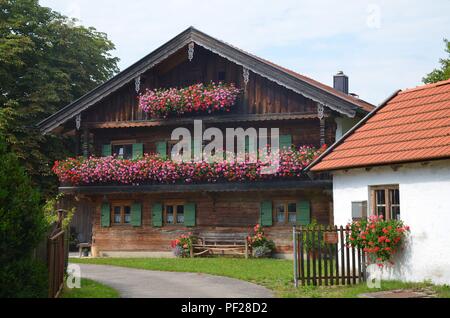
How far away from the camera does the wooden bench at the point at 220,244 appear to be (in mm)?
Result: 25031

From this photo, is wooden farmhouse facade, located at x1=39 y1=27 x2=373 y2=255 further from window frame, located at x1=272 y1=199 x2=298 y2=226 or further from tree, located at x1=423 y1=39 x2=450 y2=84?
tree, located at x1=423 y1=39 x2=450 y2=84

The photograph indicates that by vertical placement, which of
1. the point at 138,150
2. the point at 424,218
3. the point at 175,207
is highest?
the point at 138,150

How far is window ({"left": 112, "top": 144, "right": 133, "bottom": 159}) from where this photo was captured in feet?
94.3

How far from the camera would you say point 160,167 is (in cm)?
2578

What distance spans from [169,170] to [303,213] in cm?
546

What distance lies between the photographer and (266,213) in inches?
1005

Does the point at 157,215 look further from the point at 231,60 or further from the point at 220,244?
the point at 231,60

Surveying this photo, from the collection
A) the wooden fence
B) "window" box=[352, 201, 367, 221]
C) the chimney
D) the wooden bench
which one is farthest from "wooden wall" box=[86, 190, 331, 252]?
the wooden fence

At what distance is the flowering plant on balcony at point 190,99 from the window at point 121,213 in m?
4.08

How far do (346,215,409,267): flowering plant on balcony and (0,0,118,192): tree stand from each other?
2010 centimetres

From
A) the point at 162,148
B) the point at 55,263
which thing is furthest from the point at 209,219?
the point at 55,263

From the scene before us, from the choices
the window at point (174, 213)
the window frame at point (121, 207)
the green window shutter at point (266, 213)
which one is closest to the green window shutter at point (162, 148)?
the window at point (174, 213)

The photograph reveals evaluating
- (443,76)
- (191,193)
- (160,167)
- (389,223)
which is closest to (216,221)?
(191,193)
